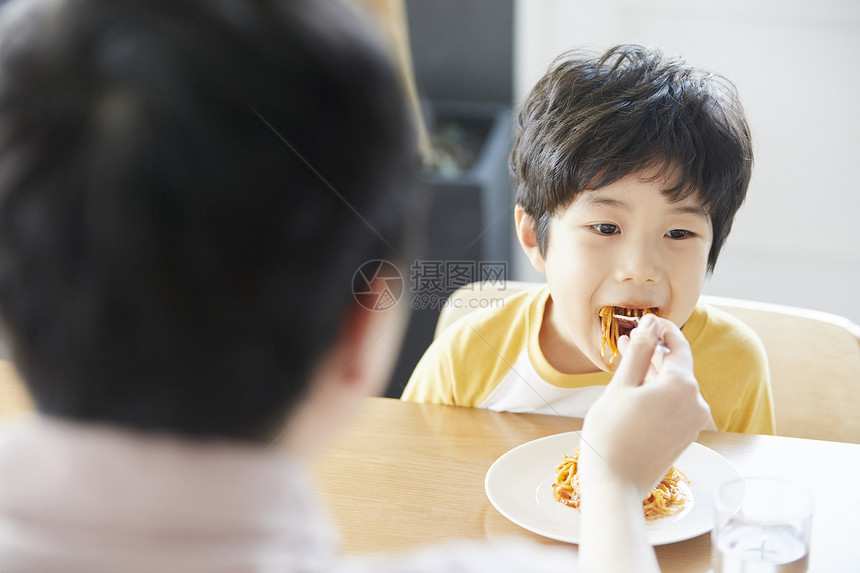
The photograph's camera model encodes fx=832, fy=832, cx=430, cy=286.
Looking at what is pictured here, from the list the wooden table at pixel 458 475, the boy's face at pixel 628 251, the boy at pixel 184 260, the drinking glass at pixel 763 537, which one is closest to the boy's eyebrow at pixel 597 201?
the boy's face at pixel 628 251

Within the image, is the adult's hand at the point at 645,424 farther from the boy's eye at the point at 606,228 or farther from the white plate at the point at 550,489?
the boy's eye at the point at 606,228

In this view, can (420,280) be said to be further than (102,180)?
Yes

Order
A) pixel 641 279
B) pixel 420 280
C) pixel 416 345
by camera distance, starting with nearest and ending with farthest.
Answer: pixel 420 280
pixel 416 345
pixel 641 279

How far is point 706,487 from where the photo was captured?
78 cm

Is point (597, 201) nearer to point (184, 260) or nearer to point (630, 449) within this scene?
point (630, 449)

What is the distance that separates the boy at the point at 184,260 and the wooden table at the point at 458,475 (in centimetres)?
34

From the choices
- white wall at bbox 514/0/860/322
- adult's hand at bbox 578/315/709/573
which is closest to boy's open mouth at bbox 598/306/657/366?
adult's hand at bbox 578/315/709/573

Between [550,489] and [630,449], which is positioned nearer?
[630,449]

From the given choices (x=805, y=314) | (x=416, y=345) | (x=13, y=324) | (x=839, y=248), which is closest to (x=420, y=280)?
(x=416, y=345)

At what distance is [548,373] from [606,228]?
0.24 metres

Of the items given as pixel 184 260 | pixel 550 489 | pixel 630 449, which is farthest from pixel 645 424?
pixel 184 260

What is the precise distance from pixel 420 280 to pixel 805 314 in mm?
714

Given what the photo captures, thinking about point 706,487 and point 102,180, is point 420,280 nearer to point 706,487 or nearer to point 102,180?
point 102,180

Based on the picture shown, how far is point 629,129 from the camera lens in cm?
89
